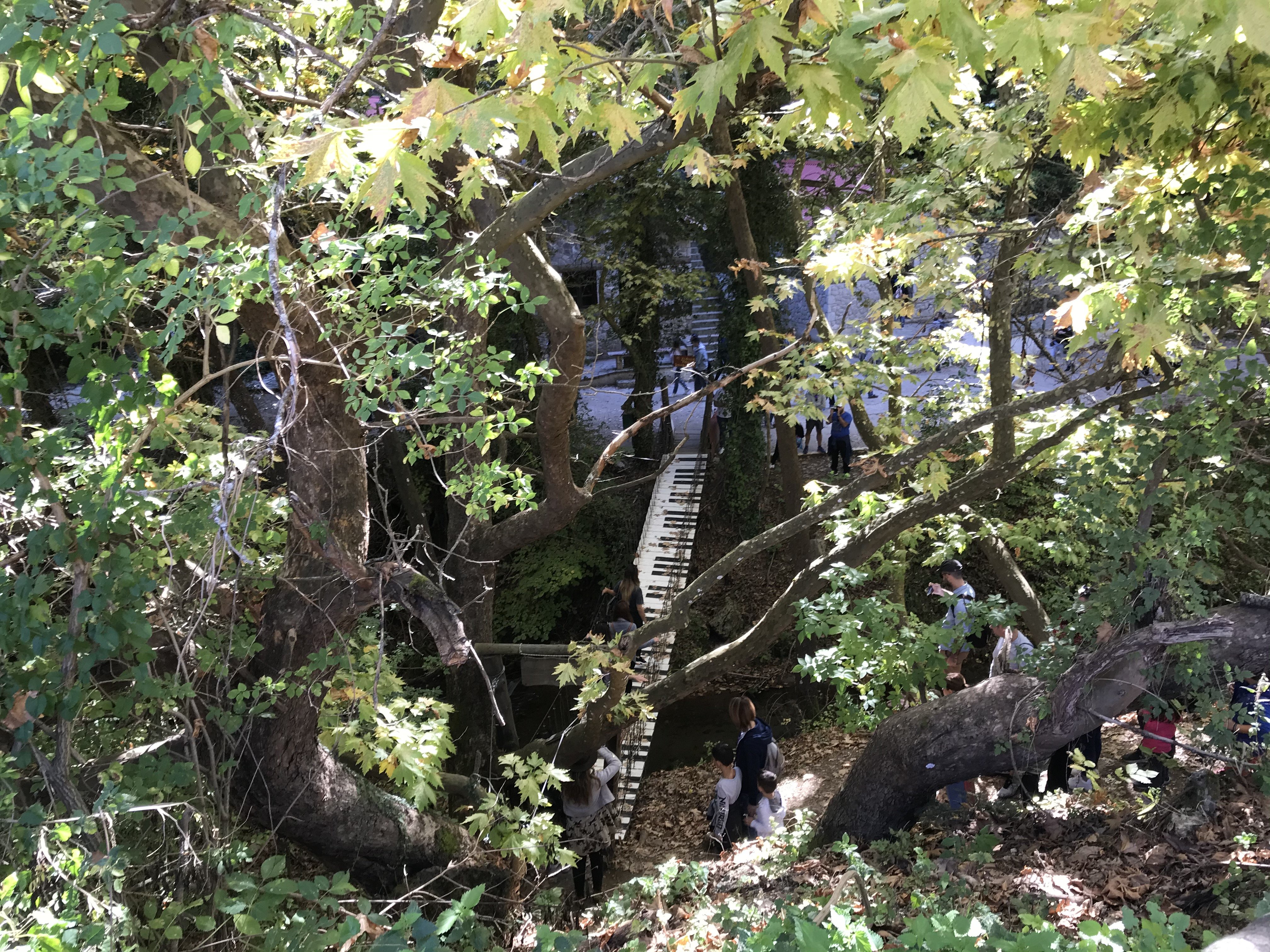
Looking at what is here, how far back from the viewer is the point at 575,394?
19.6ft

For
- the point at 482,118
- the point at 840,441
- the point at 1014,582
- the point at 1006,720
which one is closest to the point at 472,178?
the point at 482,118

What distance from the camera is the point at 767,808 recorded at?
618 centimetres

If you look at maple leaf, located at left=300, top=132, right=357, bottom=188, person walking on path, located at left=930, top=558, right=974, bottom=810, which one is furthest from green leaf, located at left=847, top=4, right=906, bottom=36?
person walking on path, located at left=930, top=558, right=974, bottom=810

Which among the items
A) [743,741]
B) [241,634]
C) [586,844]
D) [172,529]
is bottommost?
[586,844]

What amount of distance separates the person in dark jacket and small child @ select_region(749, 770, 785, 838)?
32mm

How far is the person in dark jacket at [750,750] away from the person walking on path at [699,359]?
7.67 metres

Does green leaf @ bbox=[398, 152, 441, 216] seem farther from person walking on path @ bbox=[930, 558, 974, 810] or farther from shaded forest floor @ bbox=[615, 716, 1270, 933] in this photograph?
person walking on path @ bbox=[930, 558, 974, 810]

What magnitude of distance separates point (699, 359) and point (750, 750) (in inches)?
366

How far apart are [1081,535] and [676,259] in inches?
314

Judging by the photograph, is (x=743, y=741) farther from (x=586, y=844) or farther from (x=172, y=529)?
(x=172, y=529)

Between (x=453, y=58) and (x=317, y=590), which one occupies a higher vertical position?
(x=453, y=58)

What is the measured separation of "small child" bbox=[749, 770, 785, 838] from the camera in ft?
19.8

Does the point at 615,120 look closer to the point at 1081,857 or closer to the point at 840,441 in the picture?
the point at 1081,857

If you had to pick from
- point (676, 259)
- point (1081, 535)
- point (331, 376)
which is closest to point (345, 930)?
point (331, 376)
